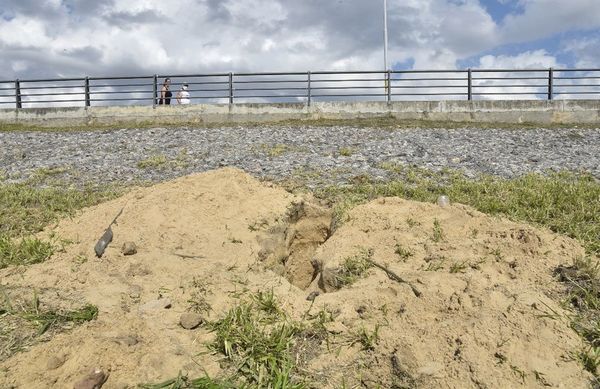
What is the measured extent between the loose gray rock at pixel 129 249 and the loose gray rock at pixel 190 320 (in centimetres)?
144

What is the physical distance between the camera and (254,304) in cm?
445

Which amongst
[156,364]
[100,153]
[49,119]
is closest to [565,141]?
[100,153]

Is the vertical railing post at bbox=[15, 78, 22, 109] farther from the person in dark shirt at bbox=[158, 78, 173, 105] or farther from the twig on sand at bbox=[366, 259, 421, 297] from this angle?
the twig on sand at bbox=[366, 259, 421, 297]

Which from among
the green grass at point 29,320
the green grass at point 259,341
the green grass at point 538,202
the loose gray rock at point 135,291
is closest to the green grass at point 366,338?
the green grass at point 259,341

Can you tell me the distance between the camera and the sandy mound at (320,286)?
3590 millimetres

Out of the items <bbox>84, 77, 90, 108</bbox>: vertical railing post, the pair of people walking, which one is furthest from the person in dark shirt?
<bbox>84, 77, 90, 108</bbox>: vertical railing post

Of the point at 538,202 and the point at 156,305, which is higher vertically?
the point at 538,202

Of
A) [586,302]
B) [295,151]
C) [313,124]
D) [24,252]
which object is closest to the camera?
[586,302]

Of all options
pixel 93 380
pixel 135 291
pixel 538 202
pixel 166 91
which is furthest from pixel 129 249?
pixel 166 91

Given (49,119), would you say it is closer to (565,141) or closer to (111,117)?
(111,117)

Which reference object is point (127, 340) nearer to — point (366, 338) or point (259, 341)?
point (259, 341)

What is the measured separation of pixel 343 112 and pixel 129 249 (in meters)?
12.6

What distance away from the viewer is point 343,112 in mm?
17109

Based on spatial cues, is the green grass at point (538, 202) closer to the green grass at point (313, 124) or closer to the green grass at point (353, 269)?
the green grass at point (353, 269)
